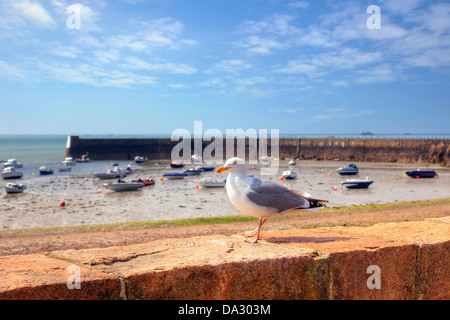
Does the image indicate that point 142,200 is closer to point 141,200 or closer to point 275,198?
point 141,200

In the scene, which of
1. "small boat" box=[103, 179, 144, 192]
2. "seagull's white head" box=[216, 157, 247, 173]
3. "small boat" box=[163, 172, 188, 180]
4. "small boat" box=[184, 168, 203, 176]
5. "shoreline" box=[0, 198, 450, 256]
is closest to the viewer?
"seagull's white head" box=[216, 157, 247, 173]

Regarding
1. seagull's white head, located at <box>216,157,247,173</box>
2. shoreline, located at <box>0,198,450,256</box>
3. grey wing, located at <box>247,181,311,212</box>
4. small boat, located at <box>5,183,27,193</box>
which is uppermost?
seagull's white head, located at <box>216,157,247,173</box>

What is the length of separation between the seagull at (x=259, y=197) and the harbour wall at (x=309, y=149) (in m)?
76.5

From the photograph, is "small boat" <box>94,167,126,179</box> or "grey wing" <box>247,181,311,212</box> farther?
"small boat" <box>94,167,126,179</box>

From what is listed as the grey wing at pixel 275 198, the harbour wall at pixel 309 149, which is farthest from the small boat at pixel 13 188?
the harbour wall at pixel 309 149

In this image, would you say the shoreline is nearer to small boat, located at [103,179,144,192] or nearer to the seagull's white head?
the seagull's white head

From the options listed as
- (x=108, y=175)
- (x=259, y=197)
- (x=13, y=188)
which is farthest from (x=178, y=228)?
(x=108, y=175)

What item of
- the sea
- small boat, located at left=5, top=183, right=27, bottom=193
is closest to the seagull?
the sea

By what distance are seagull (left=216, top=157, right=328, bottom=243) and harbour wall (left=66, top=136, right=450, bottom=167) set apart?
A: 7646 centimetres

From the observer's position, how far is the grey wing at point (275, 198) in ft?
13.7

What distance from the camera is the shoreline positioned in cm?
1558
